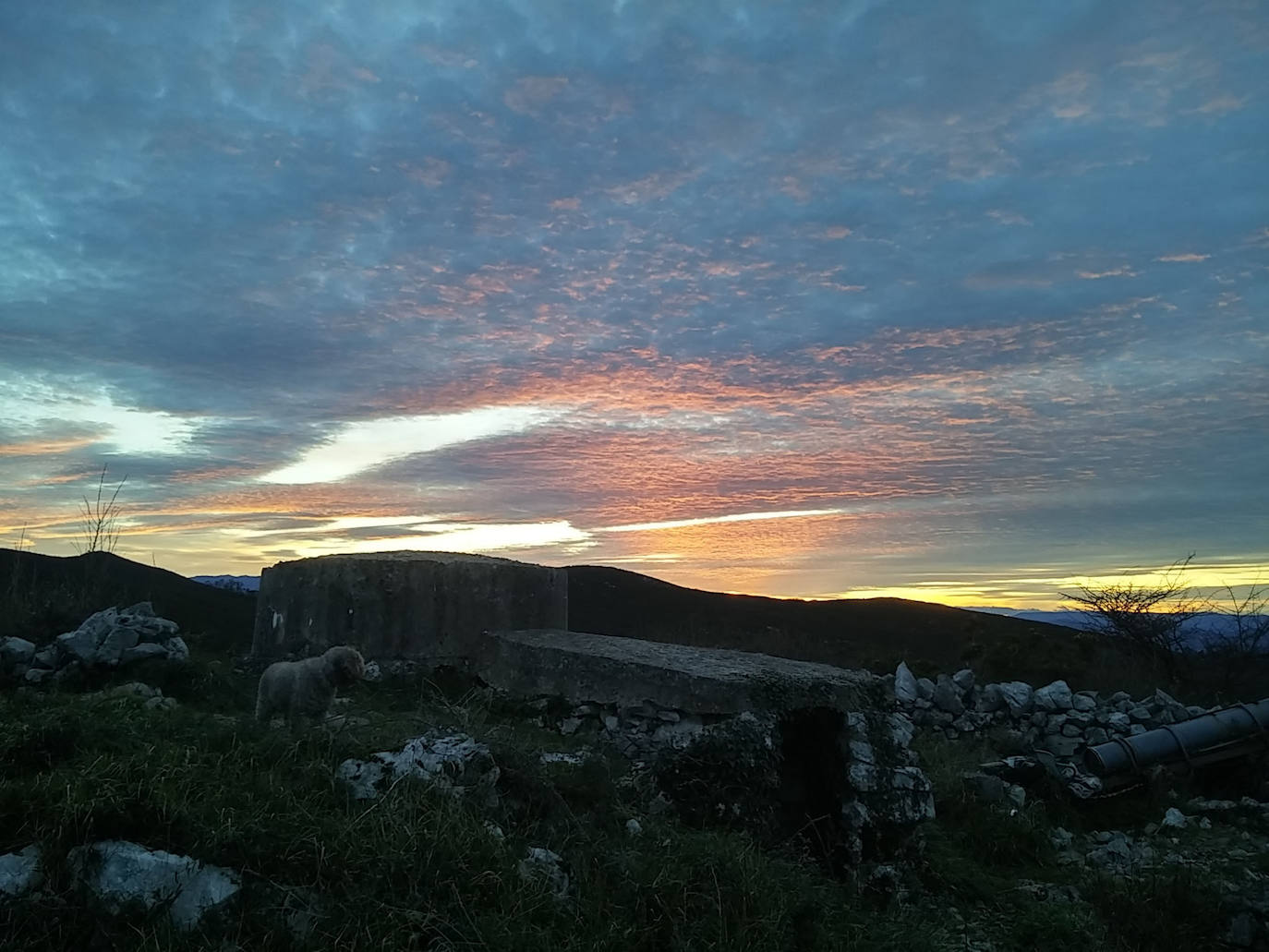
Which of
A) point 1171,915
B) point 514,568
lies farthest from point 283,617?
point 1171,915

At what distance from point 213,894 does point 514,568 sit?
5247 millimetres

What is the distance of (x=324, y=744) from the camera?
4809 mm

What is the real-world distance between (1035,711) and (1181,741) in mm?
2016

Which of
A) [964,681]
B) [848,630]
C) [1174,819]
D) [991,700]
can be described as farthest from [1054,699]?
[848,630]

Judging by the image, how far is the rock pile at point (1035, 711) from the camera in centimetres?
A: 1093

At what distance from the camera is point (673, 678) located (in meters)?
6.23

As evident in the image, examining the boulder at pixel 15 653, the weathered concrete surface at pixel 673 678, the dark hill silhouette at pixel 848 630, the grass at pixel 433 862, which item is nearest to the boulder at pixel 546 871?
the grass at pixel 433 862

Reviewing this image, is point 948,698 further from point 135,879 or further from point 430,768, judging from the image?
point 135,879

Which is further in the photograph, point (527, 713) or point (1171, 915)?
point (527, 713)

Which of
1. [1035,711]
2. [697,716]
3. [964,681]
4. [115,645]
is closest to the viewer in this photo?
[697,716]

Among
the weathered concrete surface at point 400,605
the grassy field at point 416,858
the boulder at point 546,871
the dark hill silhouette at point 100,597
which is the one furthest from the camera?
the dark hill silhouette at point 100,597

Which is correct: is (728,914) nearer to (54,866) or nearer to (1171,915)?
(54,866)

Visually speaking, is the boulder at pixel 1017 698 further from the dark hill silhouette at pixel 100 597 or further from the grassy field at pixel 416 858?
the dark hill silhouette at pixel 100 597

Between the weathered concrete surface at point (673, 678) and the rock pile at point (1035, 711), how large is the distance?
466 cm
